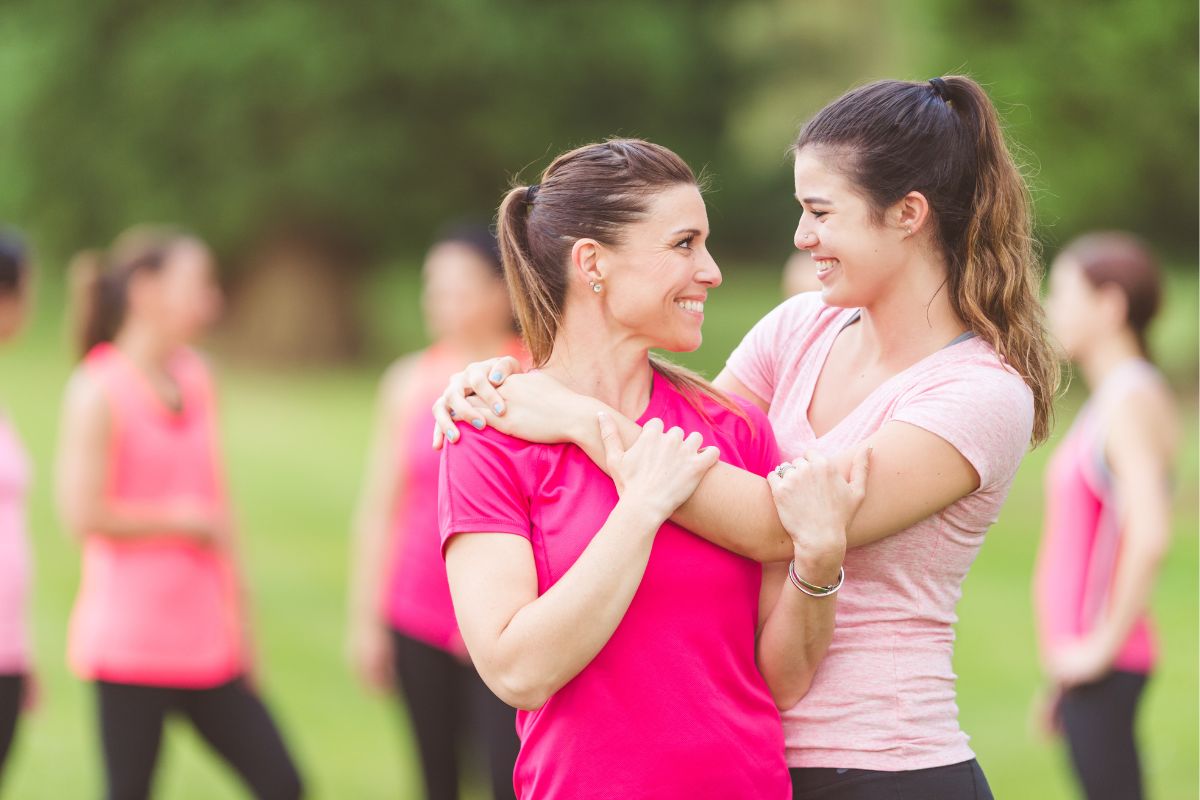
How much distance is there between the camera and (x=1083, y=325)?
4.79 metres

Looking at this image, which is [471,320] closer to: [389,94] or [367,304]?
[389,94]

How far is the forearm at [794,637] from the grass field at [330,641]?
3.99 m

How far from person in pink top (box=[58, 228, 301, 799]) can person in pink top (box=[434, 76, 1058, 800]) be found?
250 cm

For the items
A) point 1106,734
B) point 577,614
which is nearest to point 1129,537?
point 1106,734

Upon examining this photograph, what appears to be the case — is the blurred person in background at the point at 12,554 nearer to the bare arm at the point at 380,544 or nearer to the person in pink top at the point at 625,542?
the bare arm at the point at 380,544

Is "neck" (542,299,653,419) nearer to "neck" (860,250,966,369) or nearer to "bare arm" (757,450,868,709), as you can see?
"bare arm" (757,450,868,709)

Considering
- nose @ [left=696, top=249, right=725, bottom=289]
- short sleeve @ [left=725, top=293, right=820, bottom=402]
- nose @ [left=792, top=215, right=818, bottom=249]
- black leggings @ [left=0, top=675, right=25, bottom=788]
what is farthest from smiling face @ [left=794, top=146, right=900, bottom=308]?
black leggings @ [left=0, top=675, right=25, bottom=788]

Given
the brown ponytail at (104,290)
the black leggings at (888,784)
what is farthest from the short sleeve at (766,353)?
the brown ponytail at (104,290)

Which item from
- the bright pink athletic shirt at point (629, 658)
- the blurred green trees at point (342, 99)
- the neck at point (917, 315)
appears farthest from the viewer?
the blurred green trees at point (342, 99)

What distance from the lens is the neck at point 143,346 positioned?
16.2 ft

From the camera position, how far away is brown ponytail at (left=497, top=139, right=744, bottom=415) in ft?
8.25

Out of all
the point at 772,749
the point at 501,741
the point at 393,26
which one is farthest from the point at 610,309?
the point at 393,26

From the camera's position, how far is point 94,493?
15.3ft

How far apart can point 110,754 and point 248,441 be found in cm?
1316
